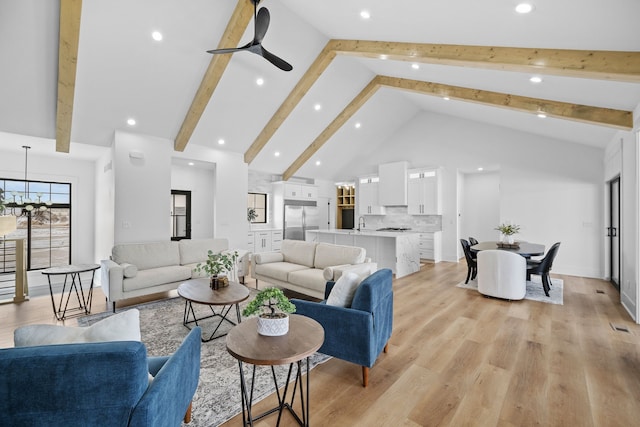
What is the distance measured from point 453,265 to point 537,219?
6.77 ft

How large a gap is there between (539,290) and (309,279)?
3930 mm

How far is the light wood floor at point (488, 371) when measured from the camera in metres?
1.96

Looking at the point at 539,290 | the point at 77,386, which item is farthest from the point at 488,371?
the point at 539,290

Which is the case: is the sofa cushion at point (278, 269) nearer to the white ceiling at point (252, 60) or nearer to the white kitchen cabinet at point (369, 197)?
the white ceiling at point (252, 60)

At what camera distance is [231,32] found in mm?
4035

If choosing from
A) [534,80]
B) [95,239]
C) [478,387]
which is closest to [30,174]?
[95,239]

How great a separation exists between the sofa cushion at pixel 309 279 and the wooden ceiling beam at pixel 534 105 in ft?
13.2

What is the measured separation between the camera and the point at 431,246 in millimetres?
7848

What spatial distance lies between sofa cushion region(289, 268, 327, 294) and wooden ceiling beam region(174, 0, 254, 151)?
3.31m

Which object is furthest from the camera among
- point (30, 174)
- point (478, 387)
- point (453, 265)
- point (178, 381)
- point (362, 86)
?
point (453, 265)

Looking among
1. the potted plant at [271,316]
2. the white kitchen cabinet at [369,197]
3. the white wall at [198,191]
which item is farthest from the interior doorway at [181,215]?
the potted plant at [271,316]

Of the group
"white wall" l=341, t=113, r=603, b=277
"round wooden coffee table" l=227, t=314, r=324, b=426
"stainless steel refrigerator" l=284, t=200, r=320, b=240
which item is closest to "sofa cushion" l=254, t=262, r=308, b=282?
"round wooden coffee table" l=227, t=314, r=324, b=426

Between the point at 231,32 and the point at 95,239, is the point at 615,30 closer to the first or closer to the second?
the point at 231,32

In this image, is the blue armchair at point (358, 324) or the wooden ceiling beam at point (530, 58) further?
the wooden ceiling beam at point (530, 58)
